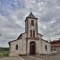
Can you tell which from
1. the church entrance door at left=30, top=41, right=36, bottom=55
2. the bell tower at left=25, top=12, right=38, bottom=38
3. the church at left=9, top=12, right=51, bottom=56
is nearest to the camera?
the church at left=9, top=12, right=51, bottom=56

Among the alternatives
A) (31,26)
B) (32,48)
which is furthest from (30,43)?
(31,26)

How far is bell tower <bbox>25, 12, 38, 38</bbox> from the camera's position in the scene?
110 ft

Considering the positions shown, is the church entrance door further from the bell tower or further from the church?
the bell tower

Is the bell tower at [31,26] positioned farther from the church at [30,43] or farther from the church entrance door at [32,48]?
the church entrance door at [32,48]

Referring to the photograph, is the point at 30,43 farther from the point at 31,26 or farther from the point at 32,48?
the point at 31,26

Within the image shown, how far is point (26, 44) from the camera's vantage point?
32656 mm

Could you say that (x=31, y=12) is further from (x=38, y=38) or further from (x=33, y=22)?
(x=38, y=38)

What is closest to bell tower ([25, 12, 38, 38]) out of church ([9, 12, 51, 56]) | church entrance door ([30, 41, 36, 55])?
church ([9, 12, 51, 56])

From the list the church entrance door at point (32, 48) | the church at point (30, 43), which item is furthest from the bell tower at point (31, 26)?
the church entrance door at point (32, 48)

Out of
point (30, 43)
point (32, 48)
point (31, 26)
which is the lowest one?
point (32, 48)

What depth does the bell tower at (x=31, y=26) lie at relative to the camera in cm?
3341

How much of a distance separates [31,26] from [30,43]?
4372mm

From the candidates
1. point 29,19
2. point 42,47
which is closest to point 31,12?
point 29,19

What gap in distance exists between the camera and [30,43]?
109 feet
